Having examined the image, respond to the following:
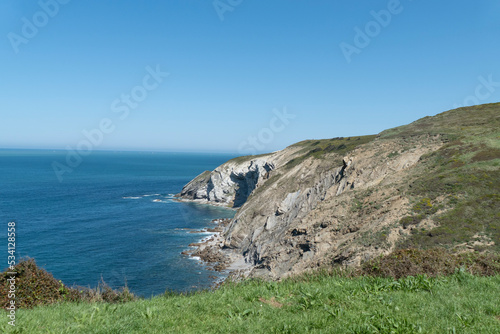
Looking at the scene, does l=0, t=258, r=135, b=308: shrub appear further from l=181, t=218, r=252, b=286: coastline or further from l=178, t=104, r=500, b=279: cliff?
l=181, t=218, r=252, b=286: coastline

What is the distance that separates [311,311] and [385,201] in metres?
27.6

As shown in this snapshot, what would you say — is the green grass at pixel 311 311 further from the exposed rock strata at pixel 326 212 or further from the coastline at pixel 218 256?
the coastline at pixel 218 256

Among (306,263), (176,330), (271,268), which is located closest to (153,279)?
(271,268)

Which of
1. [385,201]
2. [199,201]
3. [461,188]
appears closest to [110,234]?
[199,201]

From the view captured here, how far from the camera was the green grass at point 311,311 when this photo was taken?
7180 millimetres

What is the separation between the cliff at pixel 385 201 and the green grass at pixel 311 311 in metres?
12.2

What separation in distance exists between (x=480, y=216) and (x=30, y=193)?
126 m

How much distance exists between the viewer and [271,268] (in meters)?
38.0

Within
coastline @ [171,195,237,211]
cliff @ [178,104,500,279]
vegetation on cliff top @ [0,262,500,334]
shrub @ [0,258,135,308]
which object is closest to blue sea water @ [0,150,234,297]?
coastline @ [171,195,237,211]

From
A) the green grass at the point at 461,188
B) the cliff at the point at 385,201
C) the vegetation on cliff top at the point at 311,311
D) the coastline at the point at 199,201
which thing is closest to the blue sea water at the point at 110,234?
the coastline at the point at 199,201

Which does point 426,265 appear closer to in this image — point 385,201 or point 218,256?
point 385,201

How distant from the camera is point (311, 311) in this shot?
8195mm

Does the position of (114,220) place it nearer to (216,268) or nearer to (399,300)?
(216,268)

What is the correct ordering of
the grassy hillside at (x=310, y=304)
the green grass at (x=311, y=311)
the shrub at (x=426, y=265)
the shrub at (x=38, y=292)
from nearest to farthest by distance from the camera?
the green grass at (x=311, y=311), the grassy hillside at (x=310, y=304), the shrub at (x=38, y=292), the shrub at (x=426, y=265)
